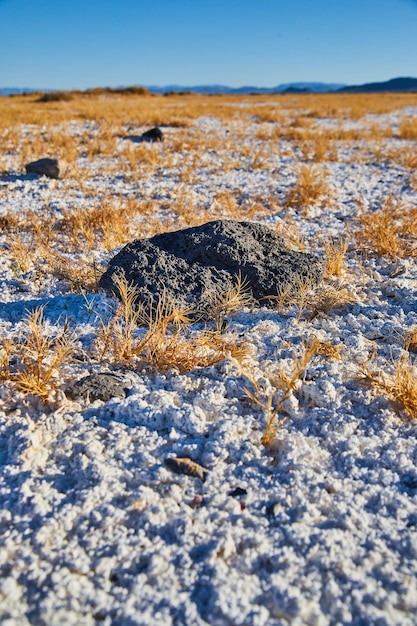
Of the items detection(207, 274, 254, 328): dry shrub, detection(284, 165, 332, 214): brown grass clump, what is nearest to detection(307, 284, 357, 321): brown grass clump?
detection(207, 274, 254, 328): dry shrub

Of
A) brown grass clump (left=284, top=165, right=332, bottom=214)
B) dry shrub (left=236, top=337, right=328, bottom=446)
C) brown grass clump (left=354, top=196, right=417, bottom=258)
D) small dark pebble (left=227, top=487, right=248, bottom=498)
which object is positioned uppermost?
brown grass clump (left=284, top=165, right=332, bottom=214)

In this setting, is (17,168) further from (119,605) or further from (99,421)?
(119,605)

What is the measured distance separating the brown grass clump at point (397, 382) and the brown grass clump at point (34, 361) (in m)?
1.45

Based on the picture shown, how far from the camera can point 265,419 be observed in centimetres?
212

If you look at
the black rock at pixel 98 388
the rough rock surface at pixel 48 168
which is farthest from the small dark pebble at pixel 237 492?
the rough rock surface at pixel 48 168

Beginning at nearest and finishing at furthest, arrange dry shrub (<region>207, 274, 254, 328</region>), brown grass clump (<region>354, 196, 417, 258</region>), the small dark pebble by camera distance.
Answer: the small dark pebble → dry shrub (<region>207, 274, 254, 328</region>) → brown grass clump (<region>354, 196, 417, 258</region>)

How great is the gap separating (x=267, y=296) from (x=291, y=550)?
1.75 m

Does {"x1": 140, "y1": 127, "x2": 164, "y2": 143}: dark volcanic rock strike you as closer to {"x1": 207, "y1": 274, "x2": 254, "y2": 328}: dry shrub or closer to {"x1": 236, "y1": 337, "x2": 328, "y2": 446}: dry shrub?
{"x1": 207, "y1": 274, "x2": 254, "y2": 328}: dry shrub

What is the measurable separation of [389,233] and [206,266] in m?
1.79

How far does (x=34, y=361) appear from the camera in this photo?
2424mm

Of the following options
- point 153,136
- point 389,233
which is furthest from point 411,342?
point 153,136

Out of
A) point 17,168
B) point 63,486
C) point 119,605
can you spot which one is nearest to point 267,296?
point 63,486

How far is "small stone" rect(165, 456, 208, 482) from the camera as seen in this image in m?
1.85

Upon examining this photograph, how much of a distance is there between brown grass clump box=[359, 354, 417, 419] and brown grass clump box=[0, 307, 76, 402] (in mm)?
1449
